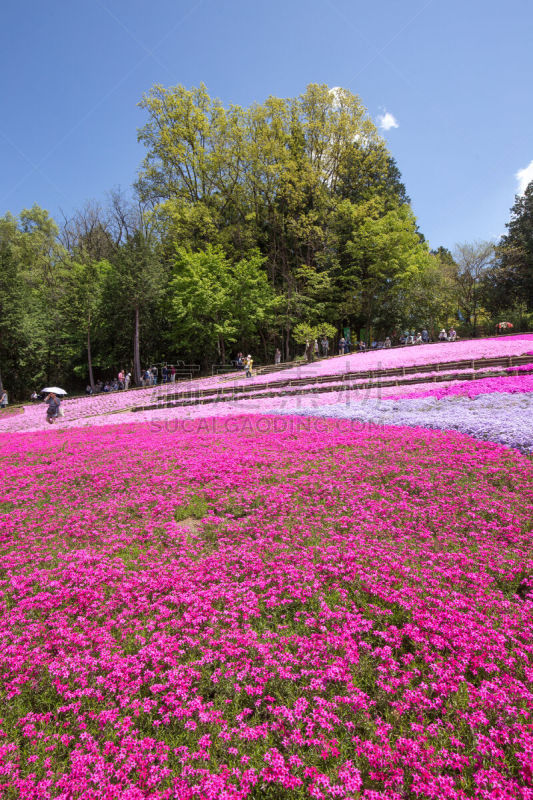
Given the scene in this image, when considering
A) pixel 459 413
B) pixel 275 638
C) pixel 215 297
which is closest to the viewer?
pixel 275 638

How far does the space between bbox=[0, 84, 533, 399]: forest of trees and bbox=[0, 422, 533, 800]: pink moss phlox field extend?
29274 millimetres

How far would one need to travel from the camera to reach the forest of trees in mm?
36875

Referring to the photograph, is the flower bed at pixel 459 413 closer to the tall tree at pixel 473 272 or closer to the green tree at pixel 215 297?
the green tree at pixel 215 297

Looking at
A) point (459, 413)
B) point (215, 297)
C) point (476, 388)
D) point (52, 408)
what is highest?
point (215, 297)

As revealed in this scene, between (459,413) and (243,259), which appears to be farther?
(243,259)

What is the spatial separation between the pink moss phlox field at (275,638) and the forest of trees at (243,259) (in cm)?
2927

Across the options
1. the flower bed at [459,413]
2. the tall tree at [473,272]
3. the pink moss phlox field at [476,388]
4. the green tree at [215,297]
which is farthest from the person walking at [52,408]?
the tall tree at [473,272]

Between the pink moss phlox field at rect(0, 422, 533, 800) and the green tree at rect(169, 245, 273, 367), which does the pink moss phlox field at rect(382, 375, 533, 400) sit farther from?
the green tree at rect(169, 245, 273, 367)

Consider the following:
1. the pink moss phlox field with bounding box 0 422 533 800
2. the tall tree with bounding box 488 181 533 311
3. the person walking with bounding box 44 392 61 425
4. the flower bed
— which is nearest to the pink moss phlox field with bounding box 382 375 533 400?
the flower bed

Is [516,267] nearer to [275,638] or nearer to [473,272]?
[473,272]

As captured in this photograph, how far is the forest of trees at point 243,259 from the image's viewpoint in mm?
36875

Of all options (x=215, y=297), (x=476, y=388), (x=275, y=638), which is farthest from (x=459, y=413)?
(x=215, y=297)

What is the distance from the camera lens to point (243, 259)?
3741 cm

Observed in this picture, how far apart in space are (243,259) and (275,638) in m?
37.1
